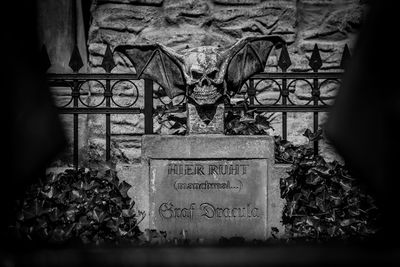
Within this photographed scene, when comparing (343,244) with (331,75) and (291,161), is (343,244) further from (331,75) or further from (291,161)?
(331,75)

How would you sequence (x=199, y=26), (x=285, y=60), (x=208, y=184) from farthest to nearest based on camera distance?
(x=199, y=26) → (x=285, y=60) → (x=208, y=184)

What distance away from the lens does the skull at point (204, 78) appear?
334 centimetres

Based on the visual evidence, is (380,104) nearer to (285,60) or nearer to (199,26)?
(285,60)

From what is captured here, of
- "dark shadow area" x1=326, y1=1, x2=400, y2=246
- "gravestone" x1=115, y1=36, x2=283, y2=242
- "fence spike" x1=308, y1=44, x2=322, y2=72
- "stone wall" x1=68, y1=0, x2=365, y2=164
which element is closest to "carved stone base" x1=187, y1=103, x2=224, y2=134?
"gravestone" x1=115, y1=36, x2=283, y2=242

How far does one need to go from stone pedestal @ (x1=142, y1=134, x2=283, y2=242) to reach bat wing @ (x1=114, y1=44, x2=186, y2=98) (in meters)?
0.45

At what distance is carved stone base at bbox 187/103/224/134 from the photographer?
3412 millimetres

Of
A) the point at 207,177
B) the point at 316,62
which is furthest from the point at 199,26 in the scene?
the point at 207,177

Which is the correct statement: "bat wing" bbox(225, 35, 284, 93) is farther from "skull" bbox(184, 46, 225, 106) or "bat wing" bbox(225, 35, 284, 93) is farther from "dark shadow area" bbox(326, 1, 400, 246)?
"dark shadow area" bbox(326, 1, 400, 246)

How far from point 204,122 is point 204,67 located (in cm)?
38

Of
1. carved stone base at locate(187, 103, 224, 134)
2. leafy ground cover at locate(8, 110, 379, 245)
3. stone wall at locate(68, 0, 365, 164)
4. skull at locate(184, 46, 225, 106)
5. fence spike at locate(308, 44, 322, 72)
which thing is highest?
stone wall at locate(68, 0, 365, 164)

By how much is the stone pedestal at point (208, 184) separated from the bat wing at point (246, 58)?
0.47 m

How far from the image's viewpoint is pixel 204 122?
341 centimetres

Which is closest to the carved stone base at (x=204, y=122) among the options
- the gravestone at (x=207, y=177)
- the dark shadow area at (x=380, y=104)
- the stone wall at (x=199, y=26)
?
the gravestone at (x=207, y=177)

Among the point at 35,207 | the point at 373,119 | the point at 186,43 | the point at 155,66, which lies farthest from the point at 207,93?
the point at 373,119
